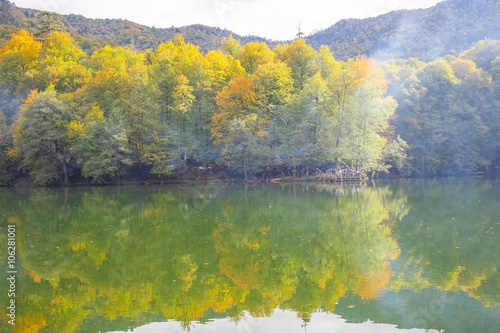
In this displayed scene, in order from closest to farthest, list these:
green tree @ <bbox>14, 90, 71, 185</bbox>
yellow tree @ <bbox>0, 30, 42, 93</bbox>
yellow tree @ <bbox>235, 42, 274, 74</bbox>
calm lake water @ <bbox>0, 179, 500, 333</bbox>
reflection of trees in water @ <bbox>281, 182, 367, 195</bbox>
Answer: calm lake water @ <bbox>0, 179, 500, 333</bbox> < reflection of trees in water @ <bbox>281, 182, 367, 195</bbox> < green tree @ <bbox>14, 90, 71, 185</bbox> < yellow tree @ <bbox>235, 42, 274, 74</bbox> < yellow tree @ <bbox>0, 30, 42, 93</bbox>

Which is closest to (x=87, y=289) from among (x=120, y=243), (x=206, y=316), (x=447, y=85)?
(x=206, y=316)

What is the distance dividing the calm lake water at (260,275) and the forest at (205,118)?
24204 mm

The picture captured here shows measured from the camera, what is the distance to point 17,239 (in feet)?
44.7

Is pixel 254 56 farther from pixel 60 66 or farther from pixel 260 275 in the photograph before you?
pixel 260 275

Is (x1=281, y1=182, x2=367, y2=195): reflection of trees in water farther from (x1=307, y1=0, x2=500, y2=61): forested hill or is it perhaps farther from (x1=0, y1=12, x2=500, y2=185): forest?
(x1=307, y1=0, x2=500, y2=61): forested hill

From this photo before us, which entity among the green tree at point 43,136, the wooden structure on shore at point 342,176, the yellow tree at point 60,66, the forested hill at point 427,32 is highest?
the forested hill at point 427,32

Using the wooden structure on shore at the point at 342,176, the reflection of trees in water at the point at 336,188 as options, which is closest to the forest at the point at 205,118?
the wooden structure on shore at the point at 342,176

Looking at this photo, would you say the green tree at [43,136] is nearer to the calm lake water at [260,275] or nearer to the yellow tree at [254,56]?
the yellow tree at [254,56]

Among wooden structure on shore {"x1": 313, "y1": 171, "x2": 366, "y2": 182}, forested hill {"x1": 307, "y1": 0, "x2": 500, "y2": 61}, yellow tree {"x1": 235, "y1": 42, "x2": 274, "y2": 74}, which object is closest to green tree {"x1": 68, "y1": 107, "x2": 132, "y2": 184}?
yellow tree {"x1": 235, "y1": 42, "x2": 274, "y2": 74}

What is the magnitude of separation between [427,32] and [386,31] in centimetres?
901

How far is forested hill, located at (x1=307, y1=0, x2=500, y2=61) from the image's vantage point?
77.4 meters

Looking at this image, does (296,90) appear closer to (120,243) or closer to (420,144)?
(420,144)

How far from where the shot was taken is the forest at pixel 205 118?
130ft

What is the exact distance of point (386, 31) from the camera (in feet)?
290
